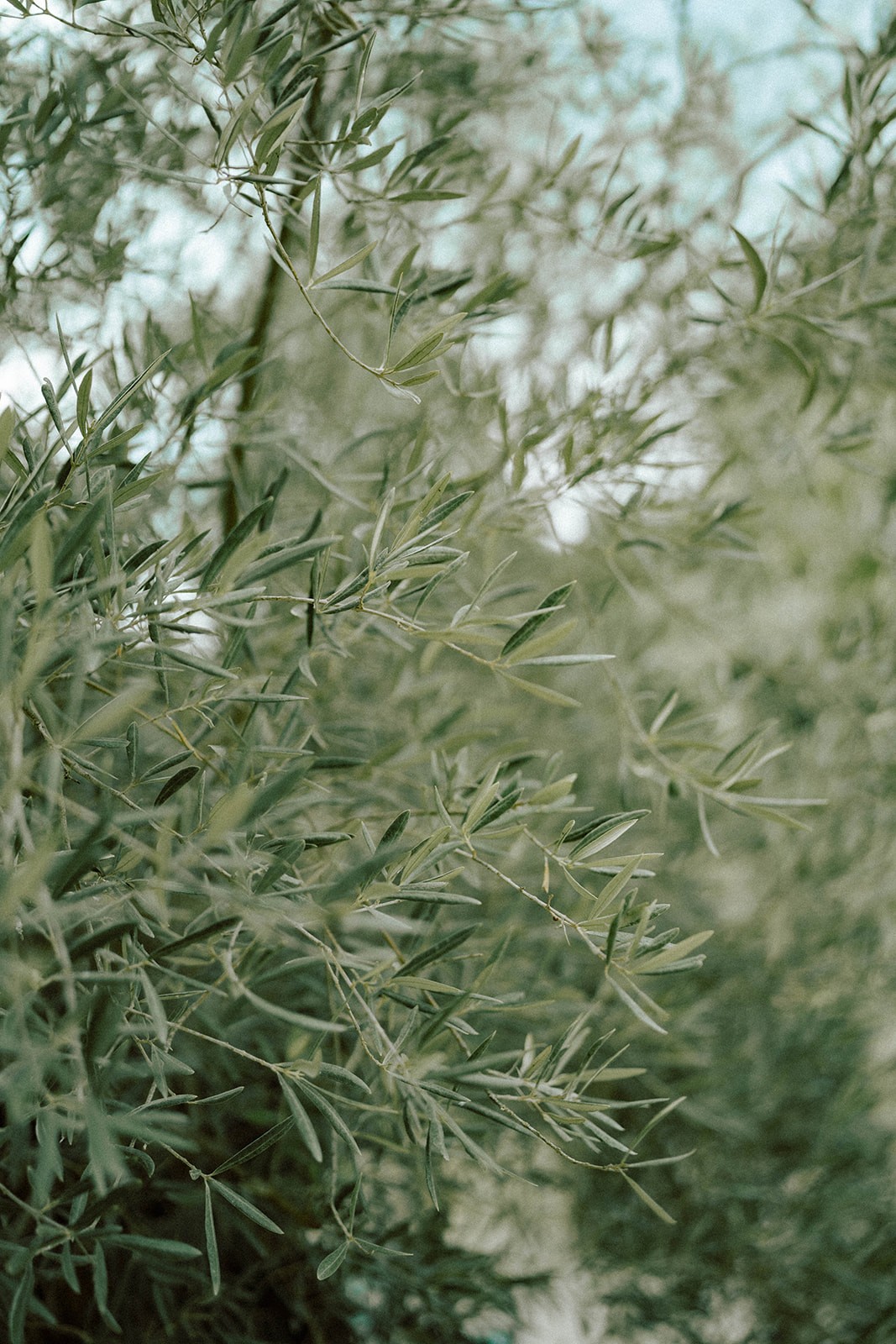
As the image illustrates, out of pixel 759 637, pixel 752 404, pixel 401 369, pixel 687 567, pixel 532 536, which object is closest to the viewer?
pixel 401 369

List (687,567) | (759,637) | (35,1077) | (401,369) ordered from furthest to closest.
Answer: (759,637) < (687,567) < (401,369) < (35,1077)

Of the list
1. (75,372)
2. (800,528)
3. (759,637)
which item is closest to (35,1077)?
(75,372)

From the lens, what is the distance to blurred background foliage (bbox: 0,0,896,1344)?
42 cm

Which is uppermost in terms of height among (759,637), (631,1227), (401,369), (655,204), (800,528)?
(655,204)

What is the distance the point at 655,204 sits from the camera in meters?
0.88

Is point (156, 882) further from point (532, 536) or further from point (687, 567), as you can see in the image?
point (687, 567)

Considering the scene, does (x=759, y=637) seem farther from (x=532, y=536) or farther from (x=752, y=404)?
(x=532, y=536)

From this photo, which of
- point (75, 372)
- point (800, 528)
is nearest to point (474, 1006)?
point (75, 372)

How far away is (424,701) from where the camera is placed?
87 centimetres

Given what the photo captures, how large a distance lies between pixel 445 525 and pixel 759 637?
3.55ft

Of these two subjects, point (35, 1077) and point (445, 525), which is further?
point (445, 525)

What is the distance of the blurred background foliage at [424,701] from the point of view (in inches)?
16.7

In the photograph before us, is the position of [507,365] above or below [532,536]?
above

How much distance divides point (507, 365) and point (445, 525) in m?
0.53
